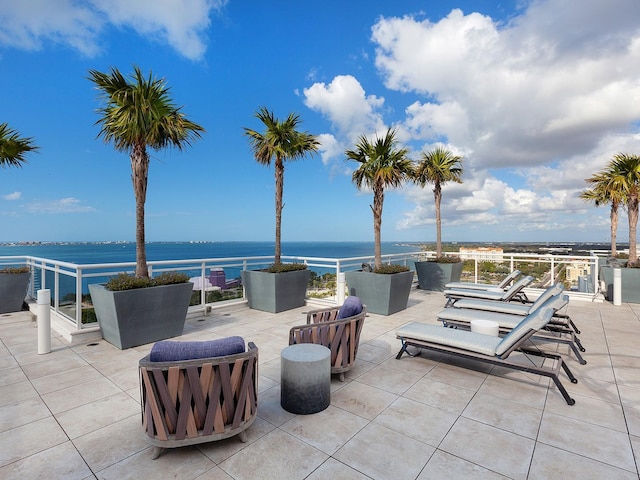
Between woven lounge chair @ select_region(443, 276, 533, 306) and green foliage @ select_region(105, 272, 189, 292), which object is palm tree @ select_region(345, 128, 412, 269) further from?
green foliage @ select_region(105, 272, 189, 292)

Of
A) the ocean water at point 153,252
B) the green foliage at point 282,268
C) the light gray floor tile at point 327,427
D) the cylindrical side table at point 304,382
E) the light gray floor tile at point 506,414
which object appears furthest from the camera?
the ocean water at point 153,252

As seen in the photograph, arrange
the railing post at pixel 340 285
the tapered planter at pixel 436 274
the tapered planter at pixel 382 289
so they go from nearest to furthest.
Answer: the tapered planter at pixel 382 289, the railing post at pixel 340 285, the tapered planter at pixel 436 274

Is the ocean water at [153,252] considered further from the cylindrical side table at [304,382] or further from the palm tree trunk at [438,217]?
the cylindrical side table at [304,382]

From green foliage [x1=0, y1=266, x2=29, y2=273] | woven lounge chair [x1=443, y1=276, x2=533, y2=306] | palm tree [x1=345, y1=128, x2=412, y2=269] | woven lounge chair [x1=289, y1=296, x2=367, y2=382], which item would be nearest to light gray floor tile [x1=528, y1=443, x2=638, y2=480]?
woven lounge chair [x1=289, y1=296, x2=367, y2=382]

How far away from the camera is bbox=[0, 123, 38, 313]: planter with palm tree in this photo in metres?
6.38

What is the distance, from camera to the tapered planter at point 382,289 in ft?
20.2

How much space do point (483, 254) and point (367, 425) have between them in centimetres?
828

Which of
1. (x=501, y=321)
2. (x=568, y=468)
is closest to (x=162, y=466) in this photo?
(x=568, y=468)

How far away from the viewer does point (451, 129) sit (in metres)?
11.2

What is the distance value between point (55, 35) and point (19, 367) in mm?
7734

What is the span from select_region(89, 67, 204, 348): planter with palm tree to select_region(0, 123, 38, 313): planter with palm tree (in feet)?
11.8

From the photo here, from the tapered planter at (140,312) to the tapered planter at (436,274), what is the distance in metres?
6.82

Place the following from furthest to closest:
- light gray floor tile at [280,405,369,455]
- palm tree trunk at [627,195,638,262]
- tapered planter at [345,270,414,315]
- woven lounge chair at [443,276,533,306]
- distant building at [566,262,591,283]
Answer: distant building at [566,262,591,283]
palm tree trunk at [627,195,638,262]
tapered planter at [345,270,414,315]
woven lounge chair at [443,276,533,306]
light gray floor tile at [280,405,369,455]

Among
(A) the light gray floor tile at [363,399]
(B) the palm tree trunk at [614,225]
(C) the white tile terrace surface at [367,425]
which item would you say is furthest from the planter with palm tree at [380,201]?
(B) the palm tree trunk at [614,225]
